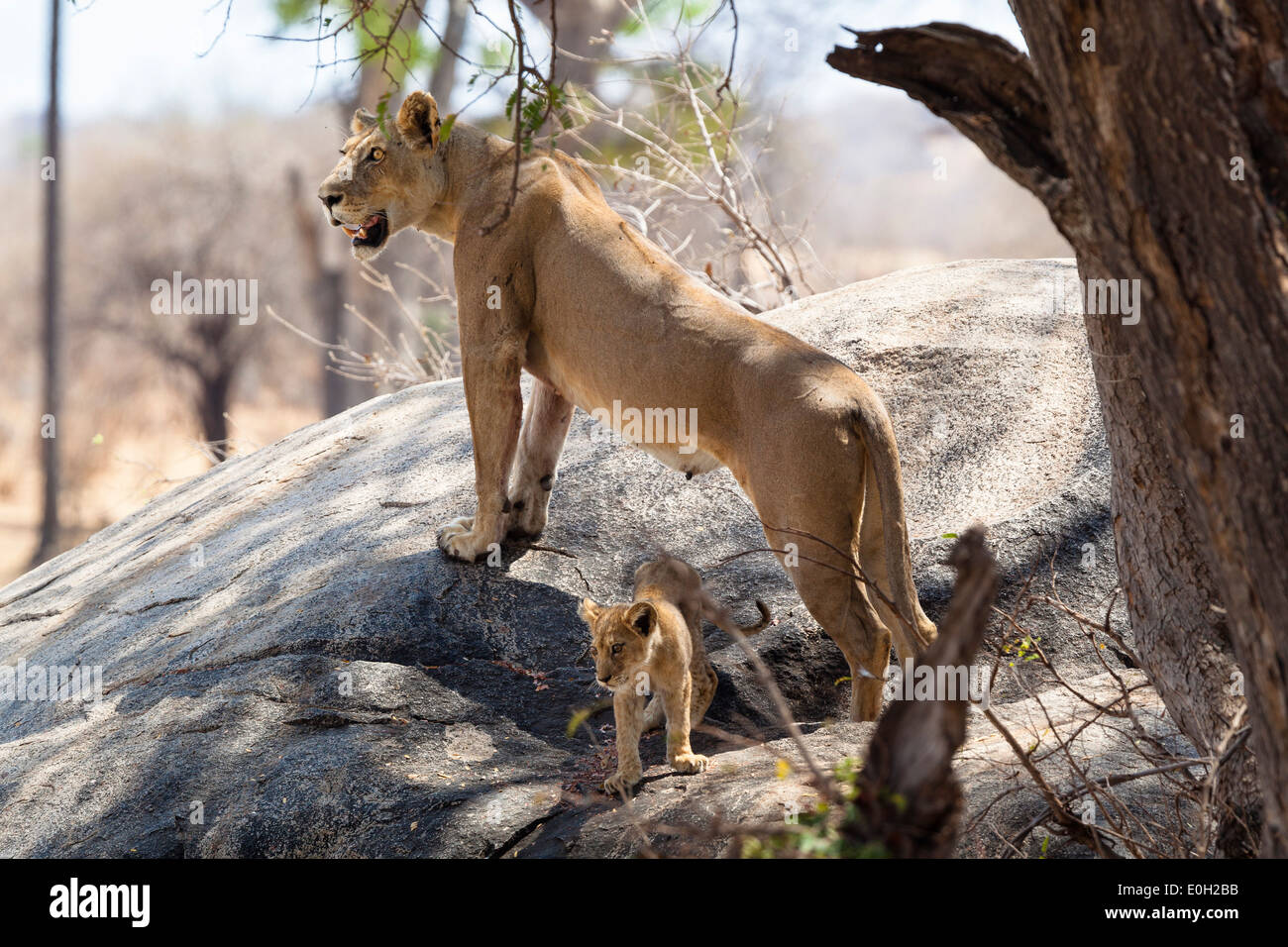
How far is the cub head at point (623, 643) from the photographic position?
4320 mm

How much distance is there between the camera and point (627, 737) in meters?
4.41

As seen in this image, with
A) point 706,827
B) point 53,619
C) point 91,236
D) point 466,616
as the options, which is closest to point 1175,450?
point 706,827

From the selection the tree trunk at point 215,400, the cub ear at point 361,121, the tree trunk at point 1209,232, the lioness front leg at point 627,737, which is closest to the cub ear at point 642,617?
the lioness front leg at point 627,737

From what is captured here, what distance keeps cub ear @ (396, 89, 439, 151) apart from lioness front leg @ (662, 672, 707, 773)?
9.25ft

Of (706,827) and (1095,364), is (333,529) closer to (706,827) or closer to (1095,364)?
(706,827)

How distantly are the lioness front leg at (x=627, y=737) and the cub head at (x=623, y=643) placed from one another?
0.19 ft

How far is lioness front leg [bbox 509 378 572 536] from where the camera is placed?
6.23 metres

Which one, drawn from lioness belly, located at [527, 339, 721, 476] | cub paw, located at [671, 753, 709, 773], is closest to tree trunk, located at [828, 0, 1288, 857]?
cub paw, located at [671, 753, 709, 773]

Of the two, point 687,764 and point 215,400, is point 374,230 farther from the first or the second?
point 215,400

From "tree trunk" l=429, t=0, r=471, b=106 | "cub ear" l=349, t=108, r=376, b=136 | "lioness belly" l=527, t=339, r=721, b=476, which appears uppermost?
"tree trunk" l=429, t=0, r=471, b=106

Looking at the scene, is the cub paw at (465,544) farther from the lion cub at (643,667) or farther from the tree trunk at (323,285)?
the tree trunk at (323,285)

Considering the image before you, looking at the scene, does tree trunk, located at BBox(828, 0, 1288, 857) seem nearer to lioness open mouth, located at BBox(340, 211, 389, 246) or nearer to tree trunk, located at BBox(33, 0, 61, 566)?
lioness open mouth, located at BBox(340, 211, 389, 246)
